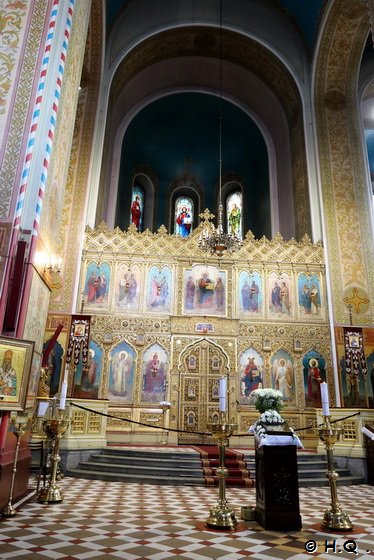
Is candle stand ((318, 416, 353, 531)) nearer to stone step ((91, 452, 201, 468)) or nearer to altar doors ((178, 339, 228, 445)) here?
stone step ((91, 452, 201, 468))

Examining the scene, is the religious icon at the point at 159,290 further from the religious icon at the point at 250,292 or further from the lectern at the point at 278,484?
the lectern at the point at 278,484

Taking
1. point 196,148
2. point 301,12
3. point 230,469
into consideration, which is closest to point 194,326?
point 230,469

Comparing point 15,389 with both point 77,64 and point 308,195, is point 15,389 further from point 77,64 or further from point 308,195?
point 308,195

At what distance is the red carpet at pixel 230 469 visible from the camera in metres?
8.38

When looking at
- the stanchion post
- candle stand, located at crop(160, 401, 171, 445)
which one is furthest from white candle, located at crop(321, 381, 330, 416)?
candle stand, located at crop(160, 401, 171, 445)

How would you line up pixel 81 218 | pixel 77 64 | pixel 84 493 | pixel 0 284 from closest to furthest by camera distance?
pixel 0 284
pixel 84 493
pixel 77 64
pixel 81 218

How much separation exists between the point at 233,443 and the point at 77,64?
35.6ft

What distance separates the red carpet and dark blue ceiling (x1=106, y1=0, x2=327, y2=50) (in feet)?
51.5

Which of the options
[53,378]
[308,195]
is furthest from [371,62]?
[53,378]

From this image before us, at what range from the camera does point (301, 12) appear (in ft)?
57.0

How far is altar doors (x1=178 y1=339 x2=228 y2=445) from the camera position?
12453 millimetres

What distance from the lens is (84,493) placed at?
696cm

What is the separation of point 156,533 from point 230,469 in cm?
456

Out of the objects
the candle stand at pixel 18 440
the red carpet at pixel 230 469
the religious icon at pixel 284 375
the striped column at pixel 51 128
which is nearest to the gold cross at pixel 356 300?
the religious icon at pixel 284 375
